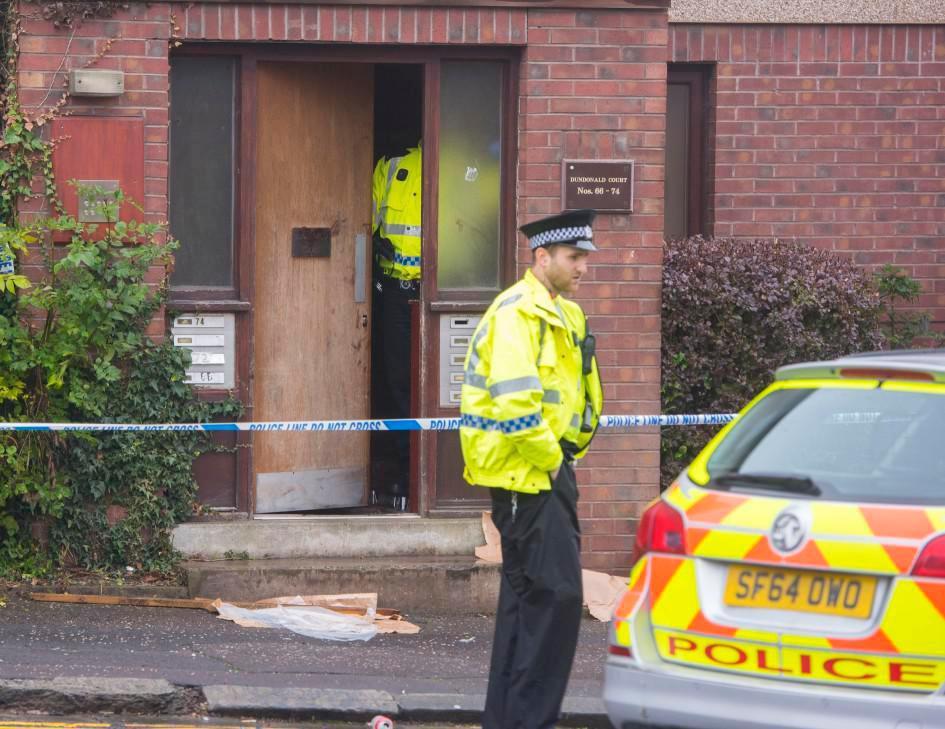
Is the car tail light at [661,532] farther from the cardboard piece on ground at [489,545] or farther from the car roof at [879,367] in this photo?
the cardboard piece on ground at [489,545]

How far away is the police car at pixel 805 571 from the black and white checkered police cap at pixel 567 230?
3.46 feet

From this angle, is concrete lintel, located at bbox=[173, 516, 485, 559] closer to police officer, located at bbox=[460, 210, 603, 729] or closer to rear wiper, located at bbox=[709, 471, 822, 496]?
police officer, located at bbox=[460, 210, 603, 729]

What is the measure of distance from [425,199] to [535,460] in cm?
336

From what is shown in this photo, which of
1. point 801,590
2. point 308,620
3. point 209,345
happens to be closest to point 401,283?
point 209,345

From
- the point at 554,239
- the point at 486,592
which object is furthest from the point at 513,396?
the point at 486,592

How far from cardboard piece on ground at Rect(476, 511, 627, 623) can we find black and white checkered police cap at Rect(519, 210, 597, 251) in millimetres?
2761

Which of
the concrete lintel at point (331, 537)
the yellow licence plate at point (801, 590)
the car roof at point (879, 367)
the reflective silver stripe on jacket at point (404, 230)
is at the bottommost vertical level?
the concrete lintel at point (331, 537)

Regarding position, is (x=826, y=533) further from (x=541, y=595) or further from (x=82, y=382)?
(x=82, y=382)

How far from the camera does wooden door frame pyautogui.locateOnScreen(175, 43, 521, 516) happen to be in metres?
8.43

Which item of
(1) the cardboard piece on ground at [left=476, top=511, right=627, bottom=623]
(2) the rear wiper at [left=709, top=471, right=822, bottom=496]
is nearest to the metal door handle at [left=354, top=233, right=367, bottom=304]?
(1) the cardboard piece on ground at [left=476, top=511, right=627, bottom=623]

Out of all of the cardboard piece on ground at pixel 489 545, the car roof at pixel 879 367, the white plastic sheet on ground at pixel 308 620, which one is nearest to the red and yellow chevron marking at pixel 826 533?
the car roof at pixel 879 367

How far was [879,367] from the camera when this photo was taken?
16.4 feet

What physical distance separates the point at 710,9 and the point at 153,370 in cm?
432

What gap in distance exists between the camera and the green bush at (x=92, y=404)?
26.0ft
